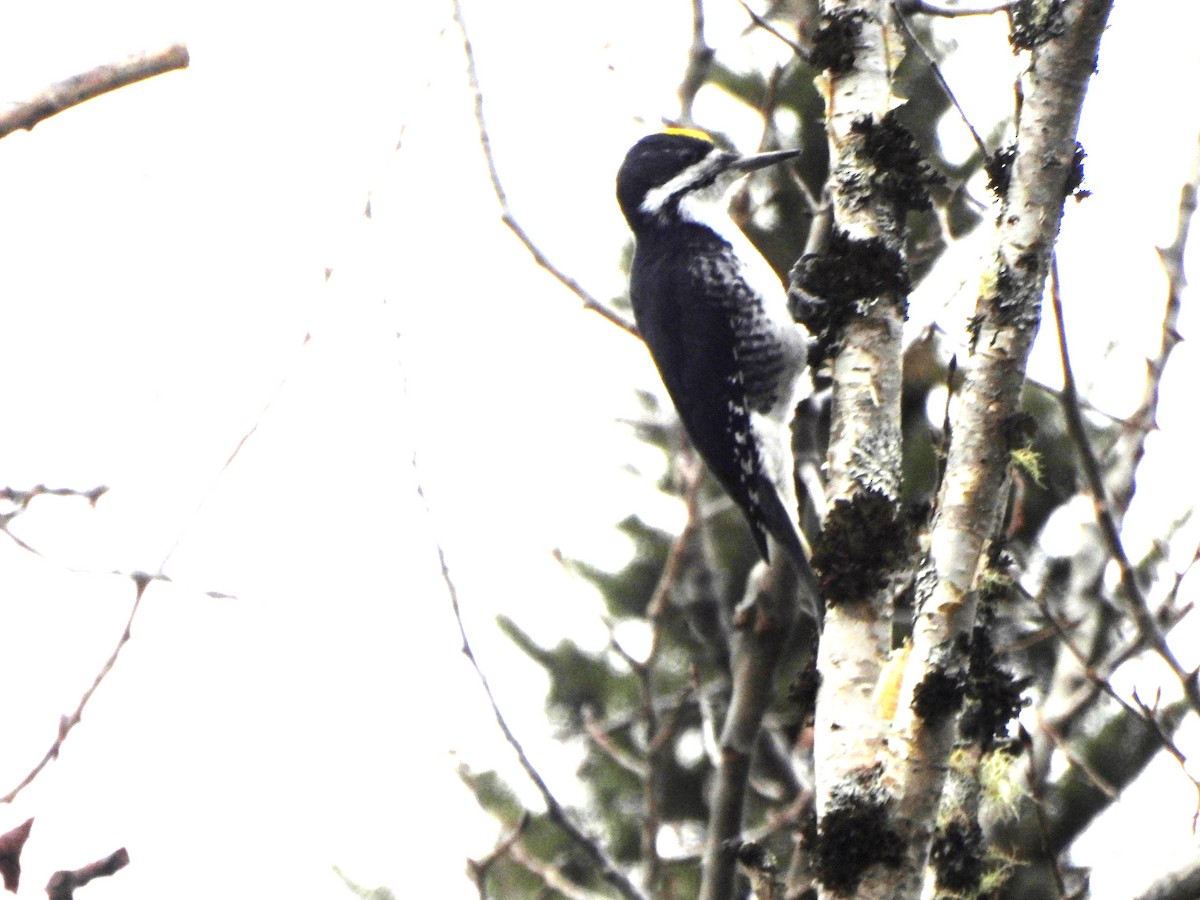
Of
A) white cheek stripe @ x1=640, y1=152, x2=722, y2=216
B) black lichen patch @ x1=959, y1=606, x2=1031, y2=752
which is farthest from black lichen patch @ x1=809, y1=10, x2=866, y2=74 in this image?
white cheek stripe @ x1=640, y1=152, x2=722, y2=216

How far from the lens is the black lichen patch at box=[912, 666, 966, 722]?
2.19 metres

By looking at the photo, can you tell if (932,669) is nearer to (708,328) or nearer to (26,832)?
(26,832)

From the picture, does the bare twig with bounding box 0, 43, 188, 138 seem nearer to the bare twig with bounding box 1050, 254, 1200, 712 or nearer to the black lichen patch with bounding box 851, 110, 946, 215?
the black lichen patch with bounding box 851, 110, 946, 215

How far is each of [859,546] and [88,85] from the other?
1568mm

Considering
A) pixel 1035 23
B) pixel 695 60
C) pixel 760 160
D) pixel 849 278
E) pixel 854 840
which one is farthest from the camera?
pixel 760 160

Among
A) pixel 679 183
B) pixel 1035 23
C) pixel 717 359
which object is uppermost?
pixel 679 183

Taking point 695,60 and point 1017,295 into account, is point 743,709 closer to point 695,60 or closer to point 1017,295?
point 1017,295

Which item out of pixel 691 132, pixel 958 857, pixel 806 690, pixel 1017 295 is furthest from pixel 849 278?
pixel 691 132

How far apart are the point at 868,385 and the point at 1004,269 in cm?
46

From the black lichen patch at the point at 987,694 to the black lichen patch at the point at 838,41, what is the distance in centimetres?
120

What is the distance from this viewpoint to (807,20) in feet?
17.9

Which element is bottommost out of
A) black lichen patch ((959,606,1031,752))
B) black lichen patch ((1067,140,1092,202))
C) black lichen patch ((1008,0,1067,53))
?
black lichen patch ((959,606,1031,752))

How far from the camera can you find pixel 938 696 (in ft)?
7.18

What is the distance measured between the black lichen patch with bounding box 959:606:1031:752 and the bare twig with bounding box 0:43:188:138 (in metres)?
1.61
